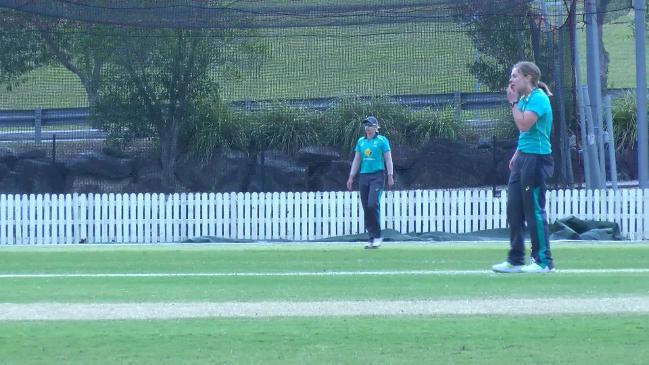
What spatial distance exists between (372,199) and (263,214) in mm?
4580

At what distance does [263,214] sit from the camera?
18.9 meters

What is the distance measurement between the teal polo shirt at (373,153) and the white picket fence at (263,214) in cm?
407

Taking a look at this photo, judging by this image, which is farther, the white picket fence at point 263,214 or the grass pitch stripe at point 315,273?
the white picket fence at point 263,214

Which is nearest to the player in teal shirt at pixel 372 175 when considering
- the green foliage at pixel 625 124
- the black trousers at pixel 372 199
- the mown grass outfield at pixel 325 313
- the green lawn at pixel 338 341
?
the black trousers at pixel 372 199

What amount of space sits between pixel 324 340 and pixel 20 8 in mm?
12865

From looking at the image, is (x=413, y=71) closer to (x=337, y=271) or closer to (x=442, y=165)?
(x=442, y=165)

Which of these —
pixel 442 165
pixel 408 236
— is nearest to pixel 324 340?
pixel 408 236

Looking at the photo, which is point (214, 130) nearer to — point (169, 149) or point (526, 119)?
point (169, 149)

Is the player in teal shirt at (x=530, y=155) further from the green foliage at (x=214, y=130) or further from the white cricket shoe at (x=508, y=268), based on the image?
the green foliage at (x=214, y=130)

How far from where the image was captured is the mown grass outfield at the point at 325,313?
599 centimetres

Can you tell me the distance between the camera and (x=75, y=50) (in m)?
22.3

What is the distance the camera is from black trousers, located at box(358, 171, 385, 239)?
14.6 meters

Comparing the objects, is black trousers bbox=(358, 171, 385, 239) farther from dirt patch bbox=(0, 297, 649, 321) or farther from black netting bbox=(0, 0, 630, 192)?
dirt patch bbox=(0, 297, 649, 321)

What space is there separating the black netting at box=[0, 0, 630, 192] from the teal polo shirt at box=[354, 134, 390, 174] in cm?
583
